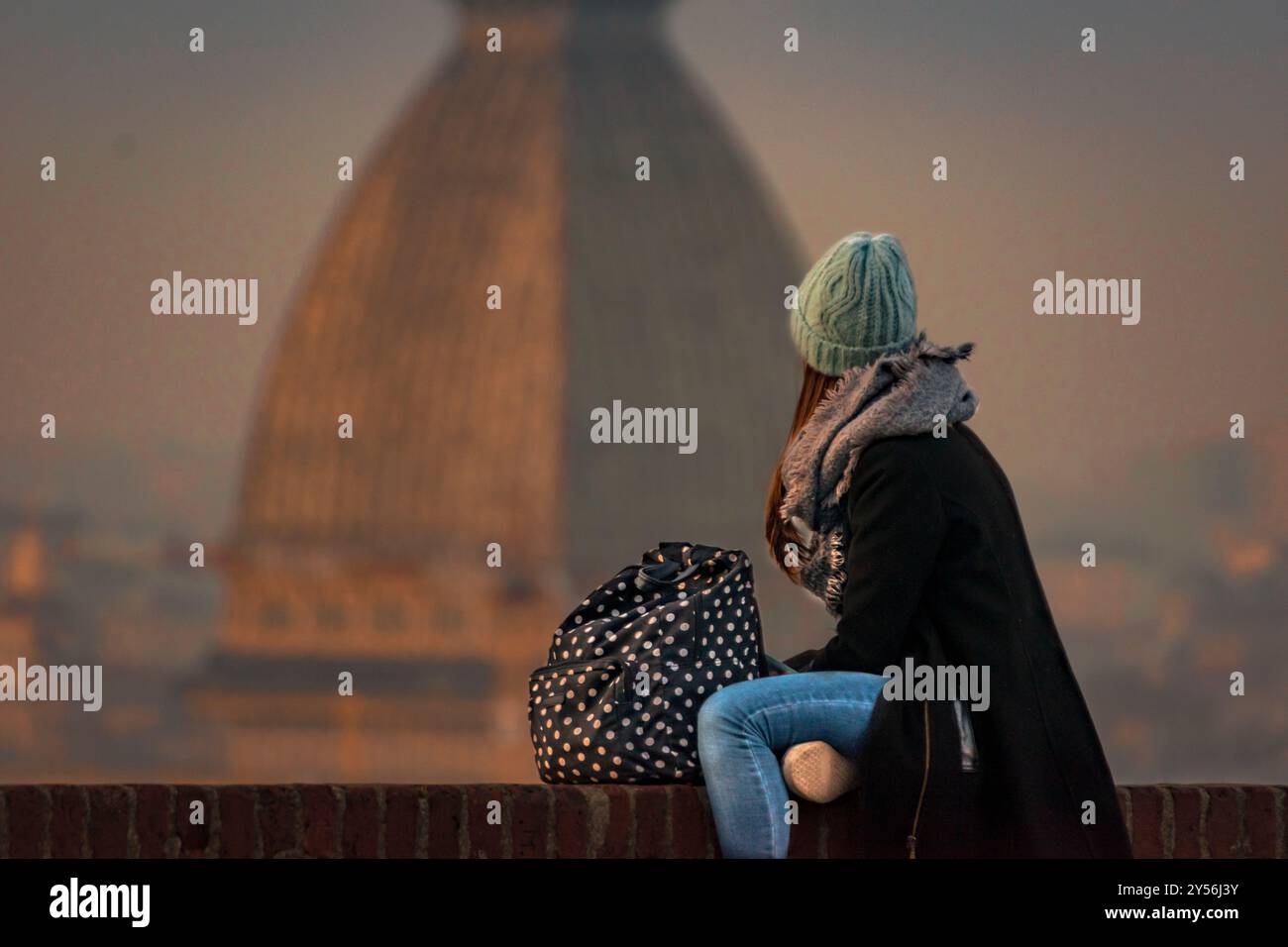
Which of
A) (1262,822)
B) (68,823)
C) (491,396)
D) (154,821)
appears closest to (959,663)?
(1262,822)

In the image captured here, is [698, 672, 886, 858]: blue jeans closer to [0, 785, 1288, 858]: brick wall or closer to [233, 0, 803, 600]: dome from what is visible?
[0, 785, 1288, 858]: brick wall

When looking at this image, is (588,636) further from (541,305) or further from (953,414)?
(541,305)

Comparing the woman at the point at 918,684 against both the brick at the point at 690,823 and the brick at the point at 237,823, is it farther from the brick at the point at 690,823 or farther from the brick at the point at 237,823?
the brick at the point at 237,823

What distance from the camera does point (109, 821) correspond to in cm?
465

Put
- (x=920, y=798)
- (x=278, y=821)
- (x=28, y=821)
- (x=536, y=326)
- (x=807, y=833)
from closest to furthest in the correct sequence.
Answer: (x=920, y=798) < (x=807, y=833) < (x=278, y=821) < (x=28, y=821) < (x=536, y=326)

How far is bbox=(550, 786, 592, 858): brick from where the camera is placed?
14.9ft

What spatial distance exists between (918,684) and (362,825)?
109 cm

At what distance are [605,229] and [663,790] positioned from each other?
3109 inches

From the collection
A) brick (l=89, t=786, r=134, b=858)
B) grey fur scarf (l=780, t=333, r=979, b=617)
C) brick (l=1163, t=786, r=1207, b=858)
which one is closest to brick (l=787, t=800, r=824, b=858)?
grey fur scarf (l=780, t=333, r=979, b=617)

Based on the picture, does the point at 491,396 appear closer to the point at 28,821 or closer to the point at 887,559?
the point at 28,821

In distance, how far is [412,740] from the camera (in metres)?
73.2

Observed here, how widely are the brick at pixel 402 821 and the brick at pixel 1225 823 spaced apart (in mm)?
1606

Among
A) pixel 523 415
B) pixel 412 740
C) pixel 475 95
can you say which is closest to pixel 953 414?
pixel 412 740

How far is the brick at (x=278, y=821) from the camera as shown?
4.58 m
